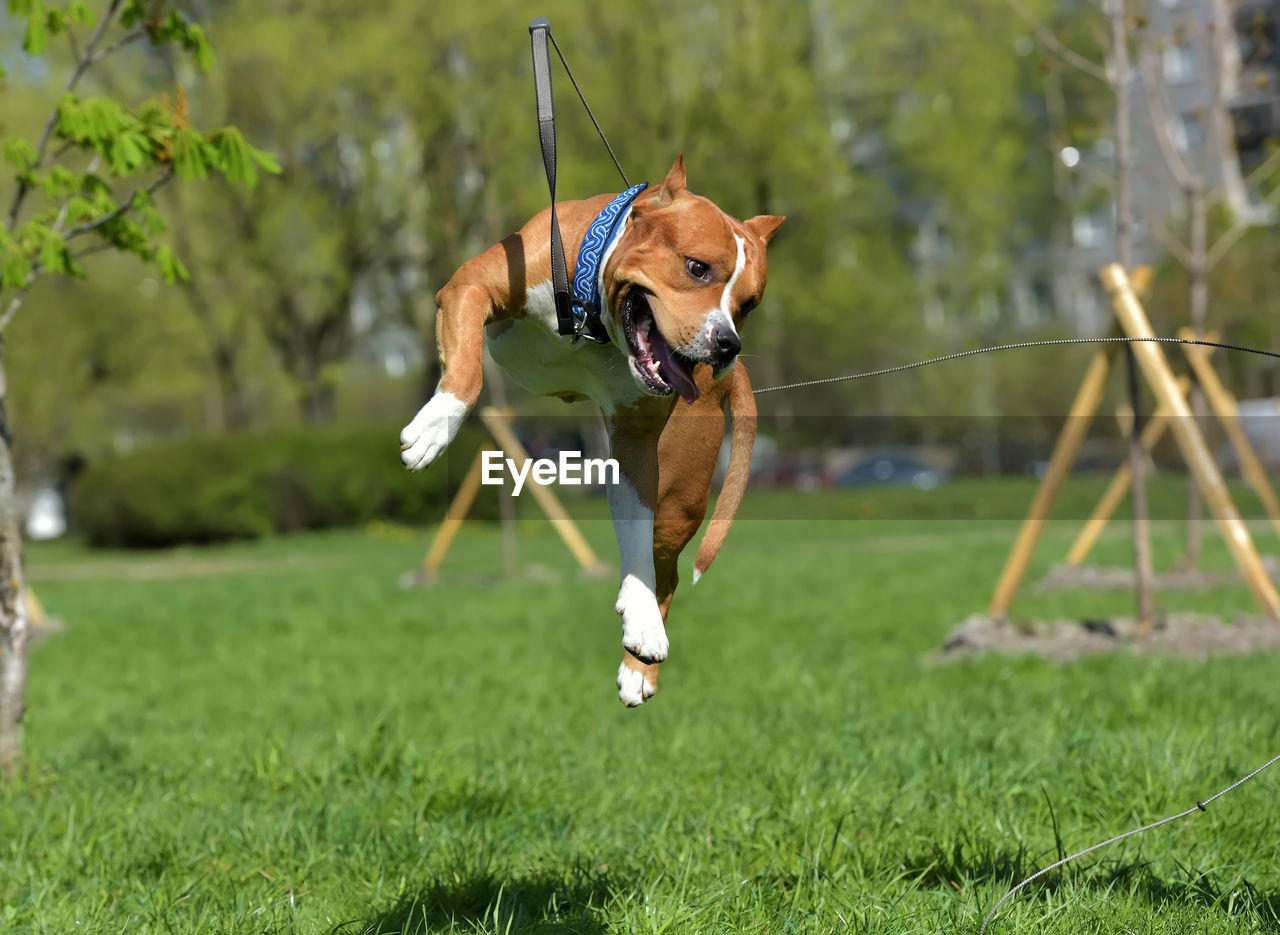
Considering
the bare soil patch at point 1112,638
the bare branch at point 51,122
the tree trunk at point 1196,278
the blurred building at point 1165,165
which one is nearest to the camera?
the bare branch at point 51,122

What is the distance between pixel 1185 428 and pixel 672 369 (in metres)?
7.84

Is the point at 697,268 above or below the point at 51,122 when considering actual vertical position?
below

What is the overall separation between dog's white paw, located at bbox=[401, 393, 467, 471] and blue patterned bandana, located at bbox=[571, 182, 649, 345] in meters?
0.27

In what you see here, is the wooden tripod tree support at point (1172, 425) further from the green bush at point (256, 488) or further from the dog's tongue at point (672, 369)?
the green bush at point (256, 488)

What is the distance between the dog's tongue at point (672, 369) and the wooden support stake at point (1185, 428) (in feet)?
24.0

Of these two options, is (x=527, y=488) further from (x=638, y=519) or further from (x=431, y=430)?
(x=431, y=430)

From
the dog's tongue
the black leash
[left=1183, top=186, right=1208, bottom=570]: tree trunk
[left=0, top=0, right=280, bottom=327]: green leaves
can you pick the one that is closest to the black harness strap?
the black leash

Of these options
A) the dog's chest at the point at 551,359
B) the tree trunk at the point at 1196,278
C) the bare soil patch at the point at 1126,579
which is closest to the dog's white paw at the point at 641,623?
the dog's chest at the point at 551,359

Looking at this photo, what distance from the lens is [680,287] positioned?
2150 mm

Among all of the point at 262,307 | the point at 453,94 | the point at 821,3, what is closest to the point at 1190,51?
the point at 821,3

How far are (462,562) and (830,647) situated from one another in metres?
13.2

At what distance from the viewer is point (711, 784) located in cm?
621

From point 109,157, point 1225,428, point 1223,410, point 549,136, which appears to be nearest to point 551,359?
point 549,136

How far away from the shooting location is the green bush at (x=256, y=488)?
105ft
